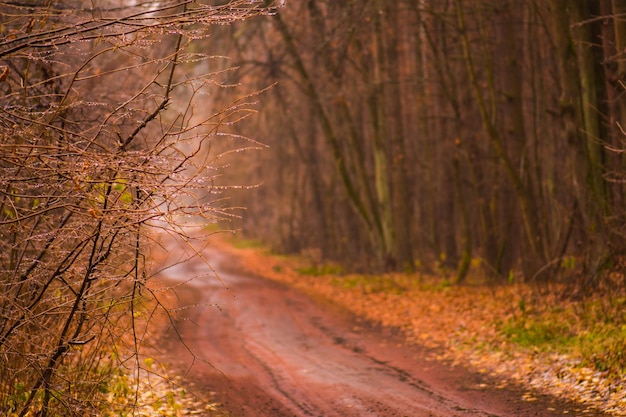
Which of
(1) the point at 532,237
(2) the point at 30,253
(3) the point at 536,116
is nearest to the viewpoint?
(2) the point at 30,253

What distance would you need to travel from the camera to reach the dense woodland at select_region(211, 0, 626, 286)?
40.9 feet

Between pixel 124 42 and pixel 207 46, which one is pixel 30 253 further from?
pixel 207 46

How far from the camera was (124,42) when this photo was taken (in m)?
5.46

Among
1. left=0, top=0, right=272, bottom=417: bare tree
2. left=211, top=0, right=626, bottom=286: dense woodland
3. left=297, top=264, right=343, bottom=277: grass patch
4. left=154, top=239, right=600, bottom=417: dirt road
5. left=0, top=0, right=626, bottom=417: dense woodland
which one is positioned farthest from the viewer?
left=297, top=264, right=343, bottom=277: grass patch

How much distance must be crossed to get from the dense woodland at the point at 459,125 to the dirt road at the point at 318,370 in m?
3.13

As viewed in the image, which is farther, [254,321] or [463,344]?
[254,321]

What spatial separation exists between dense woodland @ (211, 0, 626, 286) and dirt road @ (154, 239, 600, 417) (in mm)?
3127

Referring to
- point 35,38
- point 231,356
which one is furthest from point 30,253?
point 231,356

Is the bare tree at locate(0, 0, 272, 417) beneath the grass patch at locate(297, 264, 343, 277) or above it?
above

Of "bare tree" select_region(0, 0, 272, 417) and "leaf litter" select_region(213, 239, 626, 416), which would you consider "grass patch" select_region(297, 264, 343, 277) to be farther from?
"bare tree" select_region(0, 0, 272, 417)

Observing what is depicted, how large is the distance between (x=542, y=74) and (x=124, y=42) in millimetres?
15434

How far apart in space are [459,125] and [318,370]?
9286mm

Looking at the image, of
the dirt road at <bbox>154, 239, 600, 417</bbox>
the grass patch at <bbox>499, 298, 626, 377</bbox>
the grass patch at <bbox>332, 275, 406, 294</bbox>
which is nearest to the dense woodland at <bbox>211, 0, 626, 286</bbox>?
the grass patch at <bbox>499, 298, 626, 377</bbox>

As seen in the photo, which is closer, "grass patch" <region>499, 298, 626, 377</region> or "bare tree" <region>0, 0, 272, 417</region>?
"bare tree" <region>0, 0, 272, 417</region>
